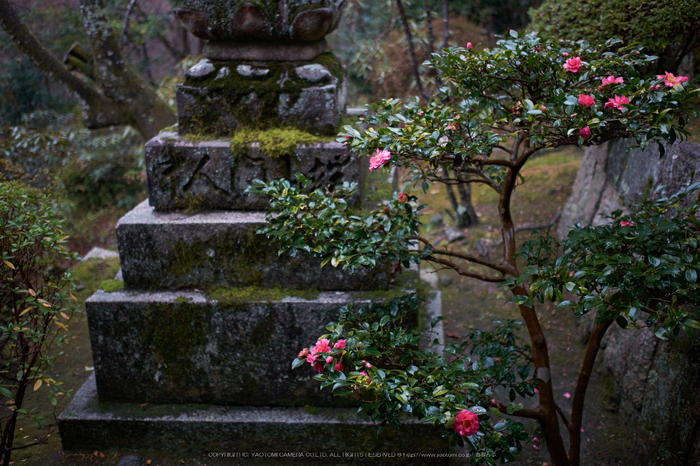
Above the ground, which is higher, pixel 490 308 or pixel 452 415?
pixel 452 415

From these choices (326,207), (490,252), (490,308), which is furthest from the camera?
(490,252)

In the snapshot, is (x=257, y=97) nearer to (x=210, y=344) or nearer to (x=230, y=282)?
(x=230, y=282)

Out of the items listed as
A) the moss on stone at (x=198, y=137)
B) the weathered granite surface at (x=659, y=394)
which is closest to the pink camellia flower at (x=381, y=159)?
the moss on stone at (x=198, y=137)

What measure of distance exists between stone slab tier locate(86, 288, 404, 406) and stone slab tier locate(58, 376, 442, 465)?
0.08m

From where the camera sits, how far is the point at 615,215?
6.07ft

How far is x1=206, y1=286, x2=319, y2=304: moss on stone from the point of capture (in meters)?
Result: 2.46

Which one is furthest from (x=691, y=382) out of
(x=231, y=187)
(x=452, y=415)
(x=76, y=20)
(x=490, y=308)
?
(x=76, y=20)

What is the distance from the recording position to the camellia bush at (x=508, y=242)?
4.77 feet

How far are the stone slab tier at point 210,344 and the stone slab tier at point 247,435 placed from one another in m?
0.08

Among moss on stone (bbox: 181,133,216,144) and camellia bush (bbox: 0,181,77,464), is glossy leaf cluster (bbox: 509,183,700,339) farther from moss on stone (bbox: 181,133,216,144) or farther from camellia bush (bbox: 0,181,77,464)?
camellia bush (bbox: 0,181,77,464)

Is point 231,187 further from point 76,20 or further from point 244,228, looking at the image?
point 76,20

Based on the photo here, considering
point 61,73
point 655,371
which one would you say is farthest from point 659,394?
point 61,73

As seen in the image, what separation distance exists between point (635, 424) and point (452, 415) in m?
1.77

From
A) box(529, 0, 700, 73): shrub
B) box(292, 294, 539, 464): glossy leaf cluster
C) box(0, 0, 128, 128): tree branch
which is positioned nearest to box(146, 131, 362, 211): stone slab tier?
box(292, 294, 539, 464): glossy leaf cluster
